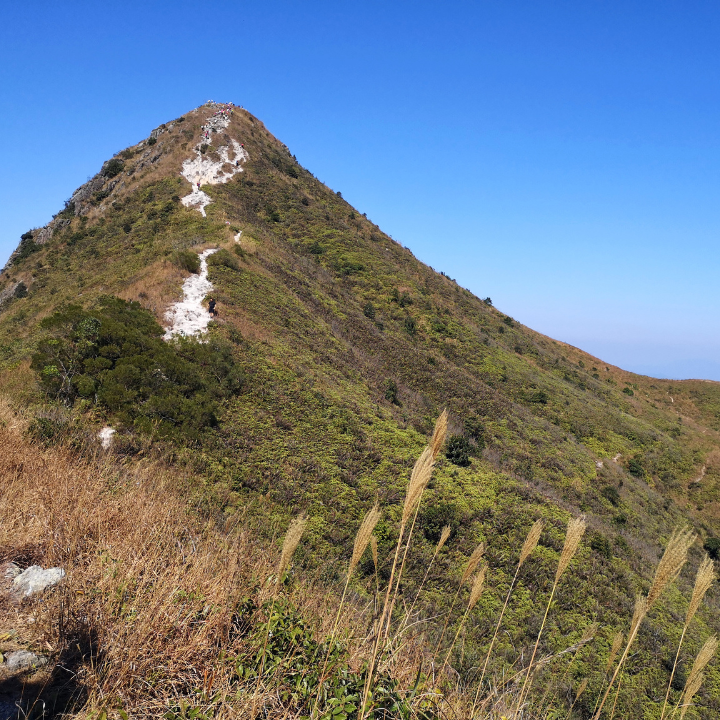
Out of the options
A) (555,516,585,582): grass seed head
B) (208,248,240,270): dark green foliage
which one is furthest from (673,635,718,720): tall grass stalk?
(208,248,240,270): dark green foliage

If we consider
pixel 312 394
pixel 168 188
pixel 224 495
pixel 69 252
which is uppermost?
pixel 168 188

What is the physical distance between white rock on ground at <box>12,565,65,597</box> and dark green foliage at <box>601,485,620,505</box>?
20.7m

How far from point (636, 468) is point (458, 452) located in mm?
15881

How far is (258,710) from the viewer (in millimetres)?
2604

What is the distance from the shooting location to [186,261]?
1997cm

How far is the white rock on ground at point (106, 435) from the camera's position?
31.2 feet

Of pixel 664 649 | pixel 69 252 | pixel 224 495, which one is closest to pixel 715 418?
pixel 664 649

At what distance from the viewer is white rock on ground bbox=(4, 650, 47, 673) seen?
101 inches

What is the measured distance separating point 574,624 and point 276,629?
370 inches

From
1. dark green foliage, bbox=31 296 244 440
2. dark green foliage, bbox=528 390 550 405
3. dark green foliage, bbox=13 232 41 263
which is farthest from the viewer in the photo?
dark green foliage, bbox=13 232 41 263

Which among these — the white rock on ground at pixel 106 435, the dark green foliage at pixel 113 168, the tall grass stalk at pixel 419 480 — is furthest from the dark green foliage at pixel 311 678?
the dark green foliage at pixel 113 168

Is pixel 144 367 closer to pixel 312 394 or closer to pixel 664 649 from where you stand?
pixel 312 394

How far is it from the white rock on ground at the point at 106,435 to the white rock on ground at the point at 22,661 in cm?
752

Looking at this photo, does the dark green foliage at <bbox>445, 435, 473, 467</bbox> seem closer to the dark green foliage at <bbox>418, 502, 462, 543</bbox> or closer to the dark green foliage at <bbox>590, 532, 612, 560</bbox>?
the dark green foliage at <bbox>418, 502, 462, 543</bbox>
